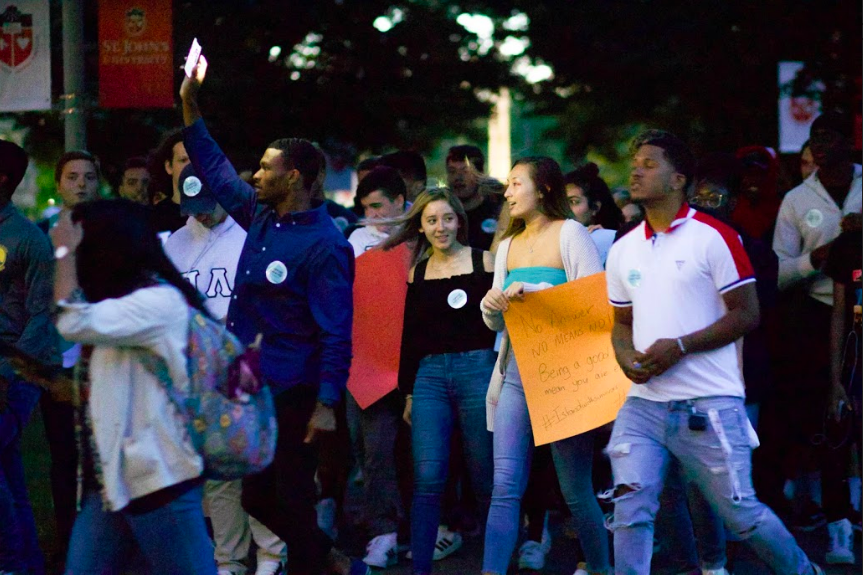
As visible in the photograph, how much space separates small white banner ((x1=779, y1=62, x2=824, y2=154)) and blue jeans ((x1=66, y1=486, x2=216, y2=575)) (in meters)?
9.08

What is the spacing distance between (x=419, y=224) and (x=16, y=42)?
2.73 metres

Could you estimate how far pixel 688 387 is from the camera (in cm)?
562

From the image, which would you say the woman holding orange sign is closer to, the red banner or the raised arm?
the raised arm

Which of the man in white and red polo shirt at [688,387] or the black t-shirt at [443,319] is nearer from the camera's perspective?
the man in white and red polo shirt at [688,387]

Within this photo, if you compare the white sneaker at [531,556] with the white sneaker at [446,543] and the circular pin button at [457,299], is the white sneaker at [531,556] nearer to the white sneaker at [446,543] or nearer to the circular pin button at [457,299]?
the white sneaker at [446,543]

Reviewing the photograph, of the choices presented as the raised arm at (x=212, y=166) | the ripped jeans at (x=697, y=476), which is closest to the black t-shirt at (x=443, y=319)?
the raised arm at (x=212, y=166)

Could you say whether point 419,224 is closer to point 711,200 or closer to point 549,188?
point 549,188

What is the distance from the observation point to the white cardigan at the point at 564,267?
6820 mm

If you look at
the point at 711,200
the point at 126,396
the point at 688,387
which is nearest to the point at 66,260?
the point at 126,396

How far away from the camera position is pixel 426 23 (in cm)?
1248

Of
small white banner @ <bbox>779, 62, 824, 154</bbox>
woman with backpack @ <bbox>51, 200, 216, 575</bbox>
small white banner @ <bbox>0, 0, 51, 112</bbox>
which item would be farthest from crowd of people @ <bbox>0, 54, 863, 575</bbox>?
small white banner @ <bbox>779, 62, 824, 154</bbox>

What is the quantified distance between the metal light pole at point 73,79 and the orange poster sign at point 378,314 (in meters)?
1.83

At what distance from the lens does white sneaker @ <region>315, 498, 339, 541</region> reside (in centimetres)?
849

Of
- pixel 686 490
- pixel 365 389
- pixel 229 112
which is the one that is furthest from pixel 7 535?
pixel 229 112
